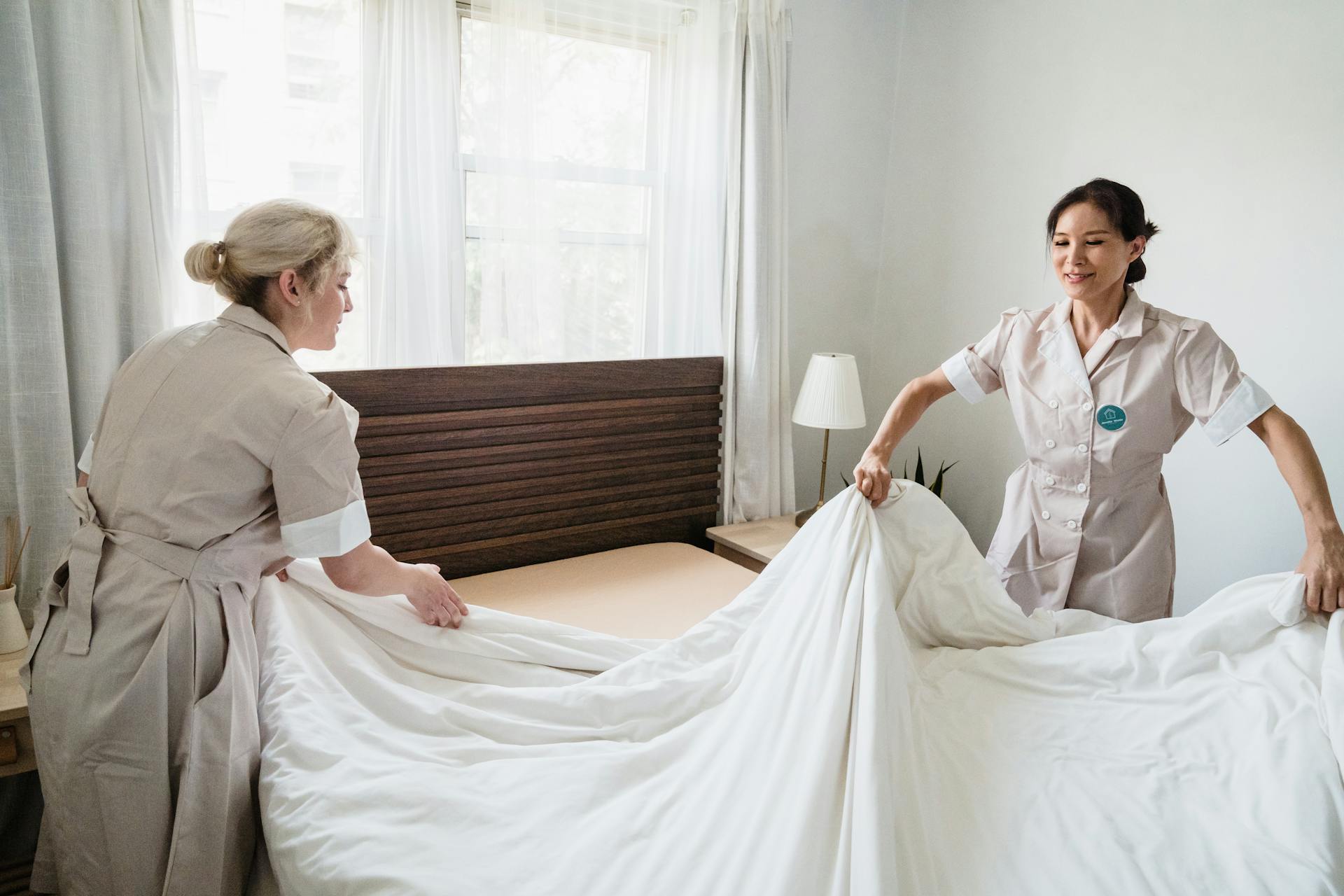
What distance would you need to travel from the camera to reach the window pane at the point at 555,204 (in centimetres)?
259

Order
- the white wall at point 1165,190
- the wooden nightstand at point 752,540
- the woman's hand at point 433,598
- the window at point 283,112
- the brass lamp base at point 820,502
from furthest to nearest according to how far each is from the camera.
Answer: the brass lamp base at point 820,502
the wooden nightstand at point 752,540
the white wall at point 1165,190
the window at point 283,112
the woman's hand at point 433,598

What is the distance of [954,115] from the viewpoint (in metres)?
3.20

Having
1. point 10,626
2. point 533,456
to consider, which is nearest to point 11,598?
point 10,626

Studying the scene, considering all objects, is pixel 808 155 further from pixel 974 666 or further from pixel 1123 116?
pixel 974 666

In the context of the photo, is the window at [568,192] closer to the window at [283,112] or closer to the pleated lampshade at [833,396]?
the window at [283,112]

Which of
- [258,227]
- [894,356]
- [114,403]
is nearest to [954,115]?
[894,356]

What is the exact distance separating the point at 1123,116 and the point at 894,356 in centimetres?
117

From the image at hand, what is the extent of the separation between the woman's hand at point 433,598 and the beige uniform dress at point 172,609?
243mm

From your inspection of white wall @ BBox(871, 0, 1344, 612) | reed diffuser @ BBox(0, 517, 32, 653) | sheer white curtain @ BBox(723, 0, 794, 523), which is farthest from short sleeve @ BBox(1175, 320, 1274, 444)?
reed diffuser @ BBox(0, 517, 32, 653)

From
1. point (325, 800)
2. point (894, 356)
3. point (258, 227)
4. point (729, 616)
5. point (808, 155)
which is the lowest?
point (325, 800)

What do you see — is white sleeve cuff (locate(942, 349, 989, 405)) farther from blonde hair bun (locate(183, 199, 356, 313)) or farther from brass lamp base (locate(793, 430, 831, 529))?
blonde hair bun (locate(183, 199, 356, 313))

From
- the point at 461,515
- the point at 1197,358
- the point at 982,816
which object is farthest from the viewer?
the point at 461,515

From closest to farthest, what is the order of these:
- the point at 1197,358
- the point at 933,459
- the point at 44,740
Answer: the point at 44,740 < the point at 1197,358 < the point at 933,459

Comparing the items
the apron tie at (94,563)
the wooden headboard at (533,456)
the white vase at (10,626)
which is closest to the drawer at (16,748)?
the white vase at (10,626)
